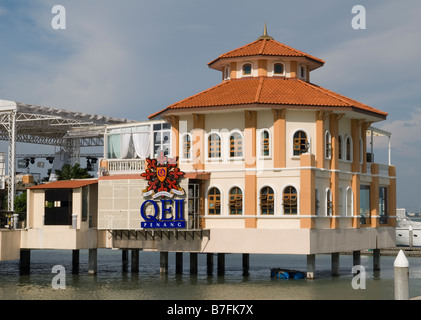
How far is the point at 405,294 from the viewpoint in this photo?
100 feet

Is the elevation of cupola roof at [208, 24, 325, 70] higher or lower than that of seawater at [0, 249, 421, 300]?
higher

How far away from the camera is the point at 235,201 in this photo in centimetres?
5247

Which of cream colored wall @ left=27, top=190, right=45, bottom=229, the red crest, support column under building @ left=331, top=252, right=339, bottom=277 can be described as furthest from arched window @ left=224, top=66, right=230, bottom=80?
cream colored wall @ left=27, top=190, right=45, bottom=229

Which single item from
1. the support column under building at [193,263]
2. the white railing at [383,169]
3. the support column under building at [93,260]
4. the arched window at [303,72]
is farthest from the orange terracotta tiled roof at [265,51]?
the support column under building at [93,260]

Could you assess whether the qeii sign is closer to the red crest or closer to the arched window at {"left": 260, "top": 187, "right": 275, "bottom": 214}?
the red crest

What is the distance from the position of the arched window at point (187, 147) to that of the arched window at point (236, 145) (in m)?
3.49

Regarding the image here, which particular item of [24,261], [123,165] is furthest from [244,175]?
[24,261]

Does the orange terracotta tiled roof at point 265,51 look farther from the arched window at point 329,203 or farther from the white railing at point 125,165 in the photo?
the arched window at point 329,203

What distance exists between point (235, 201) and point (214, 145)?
453 centimetres

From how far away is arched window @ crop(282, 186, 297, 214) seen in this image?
50.9 metres

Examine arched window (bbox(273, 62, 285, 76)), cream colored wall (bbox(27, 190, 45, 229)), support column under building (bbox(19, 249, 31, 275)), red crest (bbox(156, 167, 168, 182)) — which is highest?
arched window (bbox(273, 62, 285, 76))

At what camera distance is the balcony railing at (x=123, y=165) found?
56781 millimetres

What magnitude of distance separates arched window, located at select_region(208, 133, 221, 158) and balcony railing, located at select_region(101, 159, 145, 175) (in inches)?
238
